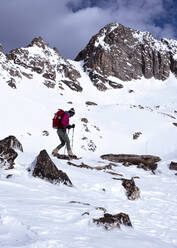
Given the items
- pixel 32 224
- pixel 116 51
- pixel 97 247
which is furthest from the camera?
pixel 116 51

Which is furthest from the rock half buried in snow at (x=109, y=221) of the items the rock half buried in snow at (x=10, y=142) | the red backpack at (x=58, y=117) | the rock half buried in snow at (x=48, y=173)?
the red backpack at (x=58, y=117)

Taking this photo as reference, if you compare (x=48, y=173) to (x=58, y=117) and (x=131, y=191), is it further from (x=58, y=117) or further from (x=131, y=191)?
(x=58, y=117)

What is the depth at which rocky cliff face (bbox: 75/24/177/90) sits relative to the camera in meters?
118

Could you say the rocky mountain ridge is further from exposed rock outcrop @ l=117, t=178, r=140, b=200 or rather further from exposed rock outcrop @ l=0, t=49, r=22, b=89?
exposed rock outcrop @ l=117, t=178, r=140, b=200

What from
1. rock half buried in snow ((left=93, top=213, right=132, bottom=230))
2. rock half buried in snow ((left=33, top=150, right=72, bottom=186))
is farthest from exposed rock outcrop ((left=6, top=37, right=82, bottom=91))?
rock half buried in snow ((left=93, top=213, right=132, bottom=230))

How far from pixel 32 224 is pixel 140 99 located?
9606cm

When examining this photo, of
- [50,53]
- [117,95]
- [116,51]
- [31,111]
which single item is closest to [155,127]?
[31,111]

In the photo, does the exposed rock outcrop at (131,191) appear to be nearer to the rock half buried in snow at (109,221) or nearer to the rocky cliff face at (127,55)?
the rock half buried in snow at (109,221)

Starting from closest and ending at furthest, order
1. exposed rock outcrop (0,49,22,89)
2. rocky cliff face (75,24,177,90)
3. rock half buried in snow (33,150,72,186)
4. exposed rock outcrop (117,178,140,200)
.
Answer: rock half buried in snow (33,150,72,186) → exposed rock outcrop (117,178,140,200) → exposed rock outcrop (0,49,22,89) → rocky cliff face (75,24,177,90)

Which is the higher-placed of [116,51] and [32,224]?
[116,51]

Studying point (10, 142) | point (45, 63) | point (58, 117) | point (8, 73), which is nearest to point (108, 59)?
point (45, 63)

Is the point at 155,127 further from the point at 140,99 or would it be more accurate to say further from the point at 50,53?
the point at 50,53

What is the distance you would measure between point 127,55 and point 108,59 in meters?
16.4

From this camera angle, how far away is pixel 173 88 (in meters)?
113
